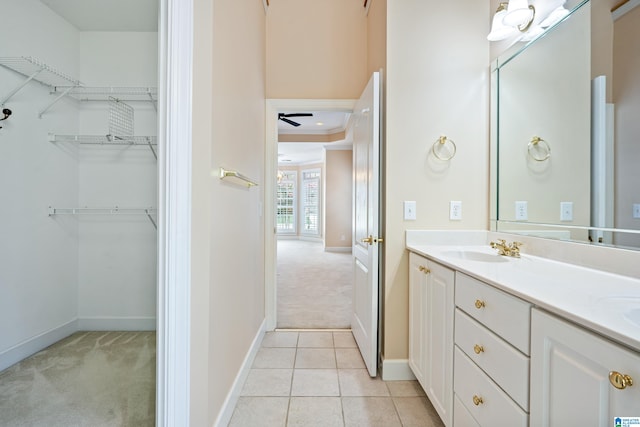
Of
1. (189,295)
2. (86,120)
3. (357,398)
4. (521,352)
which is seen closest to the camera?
(521,352)

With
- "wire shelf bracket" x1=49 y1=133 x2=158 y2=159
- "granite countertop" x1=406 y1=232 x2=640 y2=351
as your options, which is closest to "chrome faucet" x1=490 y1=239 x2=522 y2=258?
"granite countertop" x1=406 y1=232 x2=640 y2=351

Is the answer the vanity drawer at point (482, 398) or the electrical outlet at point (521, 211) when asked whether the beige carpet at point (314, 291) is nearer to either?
the vanity drawer at point (482, 398)

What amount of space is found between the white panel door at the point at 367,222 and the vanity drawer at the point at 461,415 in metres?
0.63

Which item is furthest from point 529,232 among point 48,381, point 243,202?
point 48,381

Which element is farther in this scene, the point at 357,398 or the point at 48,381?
the point at 48,381

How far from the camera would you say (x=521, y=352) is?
2.69 ft

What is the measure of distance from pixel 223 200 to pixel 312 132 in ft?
17.5

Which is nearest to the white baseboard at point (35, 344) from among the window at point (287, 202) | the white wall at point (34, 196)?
the white wall at point (34, 196)

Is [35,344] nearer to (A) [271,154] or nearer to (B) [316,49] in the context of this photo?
(A) [271,154]

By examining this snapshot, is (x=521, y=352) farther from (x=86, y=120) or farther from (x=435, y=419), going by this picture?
(x=86, y=120)

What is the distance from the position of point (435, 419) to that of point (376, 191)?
1.36m

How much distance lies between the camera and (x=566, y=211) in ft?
4.33

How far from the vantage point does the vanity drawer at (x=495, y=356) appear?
32.0 inches

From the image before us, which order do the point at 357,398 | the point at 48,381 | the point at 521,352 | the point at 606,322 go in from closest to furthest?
the point at 606,322 < the point at 521,352 < the point at 357,398 < the point at 48,381
